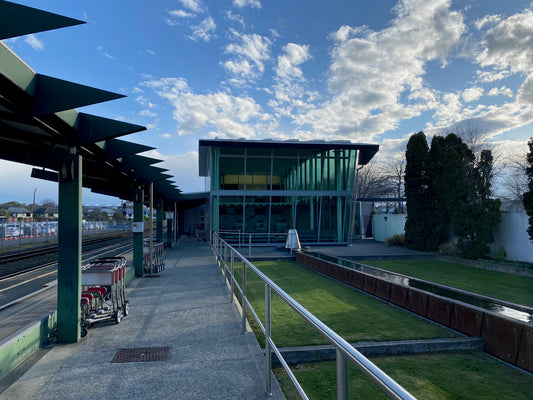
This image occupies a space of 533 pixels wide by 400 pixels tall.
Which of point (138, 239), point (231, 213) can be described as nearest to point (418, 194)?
point (231, 213)

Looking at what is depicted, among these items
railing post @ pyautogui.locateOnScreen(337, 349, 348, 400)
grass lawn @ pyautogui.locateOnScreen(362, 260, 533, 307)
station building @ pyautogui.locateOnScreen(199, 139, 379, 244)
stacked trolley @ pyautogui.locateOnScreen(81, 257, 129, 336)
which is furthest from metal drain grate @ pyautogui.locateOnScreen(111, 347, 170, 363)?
station building @ pyautogui.locateOnScreen(199, 139, 379, 244)

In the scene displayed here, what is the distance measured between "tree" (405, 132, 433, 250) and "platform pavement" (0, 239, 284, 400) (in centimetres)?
1688

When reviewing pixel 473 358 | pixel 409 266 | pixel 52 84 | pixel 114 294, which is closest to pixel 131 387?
pixel 114 294

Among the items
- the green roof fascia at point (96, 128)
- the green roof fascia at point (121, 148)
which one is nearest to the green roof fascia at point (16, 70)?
the green roof fascia at point (96, 128)

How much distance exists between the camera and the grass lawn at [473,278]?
8883 millimetres

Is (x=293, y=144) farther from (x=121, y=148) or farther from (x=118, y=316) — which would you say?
(x=118, y=316)

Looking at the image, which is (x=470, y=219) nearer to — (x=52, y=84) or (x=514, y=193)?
(x=514, y=193)

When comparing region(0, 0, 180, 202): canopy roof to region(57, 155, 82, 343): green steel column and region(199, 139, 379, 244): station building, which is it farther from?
region(199, 139, 379, 244): station building

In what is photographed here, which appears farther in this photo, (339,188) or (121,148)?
(339,188)

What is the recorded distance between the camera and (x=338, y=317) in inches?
258

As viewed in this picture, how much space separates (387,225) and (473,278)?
16.0 meters

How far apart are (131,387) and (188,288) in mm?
5320

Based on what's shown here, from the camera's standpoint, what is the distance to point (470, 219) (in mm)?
15742

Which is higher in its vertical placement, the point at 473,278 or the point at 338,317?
the point at 338,317
